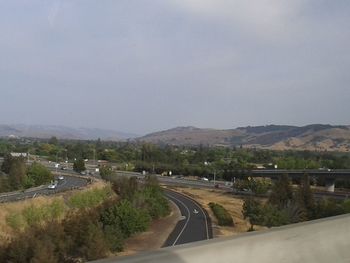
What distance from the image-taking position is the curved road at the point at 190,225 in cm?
4970

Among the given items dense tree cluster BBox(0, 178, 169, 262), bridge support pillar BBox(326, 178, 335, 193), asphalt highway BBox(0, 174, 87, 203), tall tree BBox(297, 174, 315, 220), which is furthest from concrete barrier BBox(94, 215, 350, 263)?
bridge support pillar BBox(326, 178, 335, 193)

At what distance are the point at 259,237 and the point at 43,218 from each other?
52490 mm

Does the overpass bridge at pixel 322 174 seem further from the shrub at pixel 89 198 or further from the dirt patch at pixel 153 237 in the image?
the dirt patch at pixel 153 237

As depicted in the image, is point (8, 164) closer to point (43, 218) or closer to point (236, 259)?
point (43, 218)

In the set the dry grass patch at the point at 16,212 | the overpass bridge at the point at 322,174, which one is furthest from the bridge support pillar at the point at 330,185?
the dry grass patch at the point at 16,212

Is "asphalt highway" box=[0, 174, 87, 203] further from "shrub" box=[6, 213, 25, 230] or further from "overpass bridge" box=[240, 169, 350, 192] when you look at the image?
"overpass bridge" box=[240, 169, 350, 192]

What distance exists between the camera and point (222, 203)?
282ft

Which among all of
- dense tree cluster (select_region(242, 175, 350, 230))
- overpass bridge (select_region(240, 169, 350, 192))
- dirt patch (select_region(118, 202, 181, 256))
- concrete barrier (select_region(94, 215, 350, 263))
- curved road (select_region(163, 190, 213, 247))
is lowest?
dirt patch (select_region(118, 202, 181, 256))

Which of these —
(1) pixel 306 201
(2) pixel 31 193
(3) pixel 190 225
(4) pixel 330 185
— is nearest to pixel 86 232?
(3) pixel 190 225

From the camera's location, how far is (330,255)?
747 centimetres

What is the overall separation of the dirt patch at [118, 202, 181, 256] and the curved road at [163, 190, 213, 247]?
2.34ft

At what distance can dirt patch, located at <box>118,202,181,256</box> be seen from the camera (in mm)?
48319

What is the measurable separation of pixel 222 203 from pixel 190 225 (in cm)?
2586

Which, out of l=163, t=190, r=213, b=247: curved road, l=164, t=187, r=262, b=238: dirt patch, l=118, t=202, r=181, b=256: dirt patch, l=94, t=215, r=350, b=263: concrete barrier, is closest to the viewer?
l=94, t=215, r=350, b=263: concrete barrier
